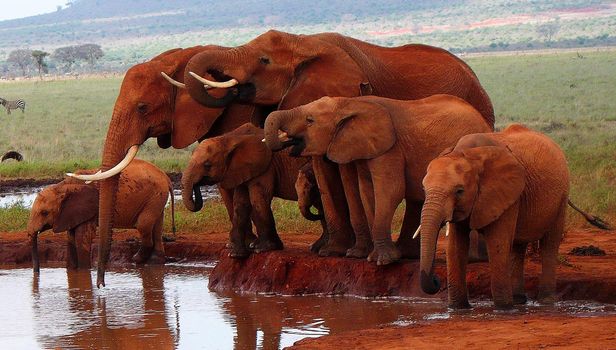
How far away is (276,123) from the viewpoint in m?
9.80

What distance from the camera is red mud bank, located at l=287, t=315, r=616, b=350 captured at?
23.3ft

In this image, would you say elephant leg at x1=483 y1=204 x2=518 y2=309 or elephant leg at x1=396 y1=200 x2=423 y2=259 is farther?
elephant leg at x1=396 y1=200 x2=423 y2=259

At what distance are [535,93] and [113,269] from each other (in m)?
34.8

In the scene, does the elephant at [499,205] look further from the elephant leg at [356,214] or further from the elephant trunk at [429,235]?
the elephant leg at [356,214]

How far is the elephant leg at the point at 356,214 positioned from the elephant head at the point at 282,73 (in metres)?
0.80

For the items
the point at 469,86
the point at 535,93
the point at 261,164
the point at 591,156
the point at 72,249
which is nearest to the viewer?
the point at 261,164

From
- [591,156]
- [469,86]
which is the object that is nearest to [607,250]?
[469,86]

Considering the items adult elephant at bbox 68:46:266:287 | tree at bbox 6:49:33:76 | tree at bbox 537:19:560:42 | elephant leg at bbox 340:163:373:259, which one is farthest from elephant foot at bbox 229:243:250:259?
tree at bbox 537:19:560:42

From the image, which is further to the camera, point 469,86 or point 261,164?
point 469,86

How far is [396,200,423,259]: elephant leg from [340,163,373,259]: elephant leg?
25 centimetres

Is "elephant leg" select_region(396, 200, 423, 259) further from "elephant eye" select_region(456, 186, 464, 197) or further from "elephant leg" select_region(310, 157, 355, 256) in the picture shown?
"elephant eye" select_region(456, 186, 464, 197)

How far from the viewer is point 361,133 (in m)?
9.84

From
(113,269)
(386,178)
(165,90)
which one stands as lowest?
(113,269)

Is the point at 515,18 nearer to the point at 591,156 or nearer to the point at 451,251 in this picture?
the point at 591,156
